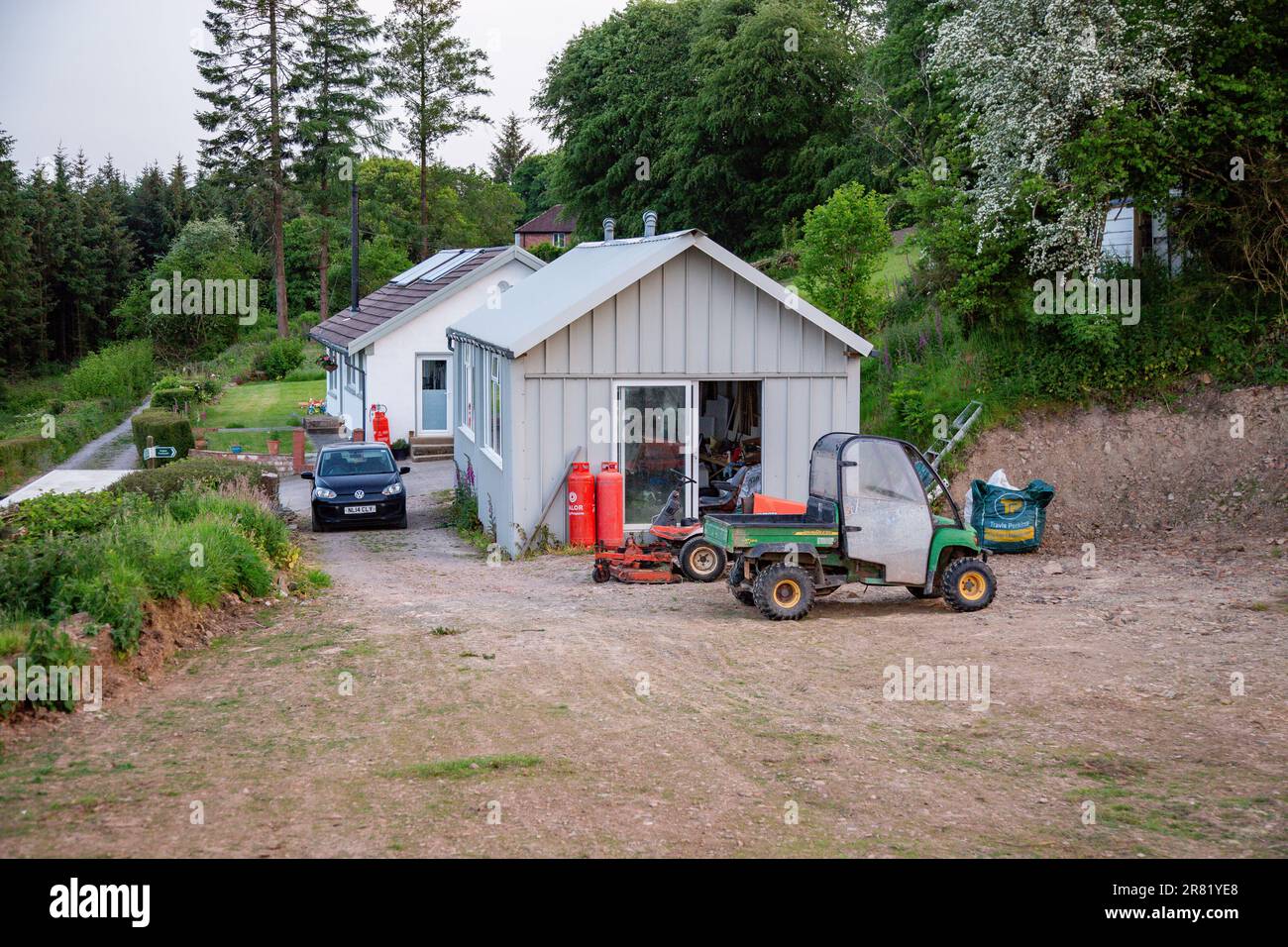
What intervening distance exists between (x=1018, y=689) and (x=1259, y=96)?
13028mm

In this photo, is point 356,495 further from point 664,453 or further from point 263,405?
point 263,405

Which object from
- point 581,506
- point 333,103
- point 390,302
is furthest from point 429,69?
point 581,506

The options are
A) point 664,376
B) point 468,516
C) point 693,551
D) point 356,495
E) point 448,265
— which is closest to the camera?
point 693,551

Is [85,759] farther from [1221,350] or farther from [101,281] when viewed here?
[101,281]

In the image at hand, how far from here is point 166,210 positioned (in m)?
79.0

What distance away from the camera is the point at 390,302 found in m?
35.7

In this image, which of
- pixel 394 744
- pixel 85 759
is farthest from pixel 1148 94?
pixel 85 759

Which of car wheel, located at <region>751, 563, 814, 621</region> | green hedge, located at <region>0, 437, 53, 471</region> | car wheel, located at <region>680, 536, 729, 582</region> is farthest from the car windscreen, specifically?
car wheel, located at <region>751, 563, 814, 621</region>

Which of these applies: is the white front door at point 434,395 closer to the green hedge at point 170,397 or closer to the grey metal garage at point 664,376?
the green hedge at point 170,397

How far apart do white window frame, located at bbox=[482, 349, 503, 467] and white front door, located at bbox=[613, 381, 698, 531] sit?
1986 millimetres

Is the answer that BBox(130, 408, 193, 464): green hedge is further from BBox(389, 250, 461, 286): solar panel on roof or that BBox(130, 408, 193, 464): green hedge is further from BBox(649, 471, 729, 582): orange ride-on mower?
BBox(649, 471, 729, 582): orange ride-on mower

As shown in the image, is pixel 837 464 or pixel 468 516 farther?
pixel 468 516

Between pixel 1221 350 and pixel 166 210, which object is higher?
pixel 166 210

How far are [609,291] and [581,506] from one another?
293cm
